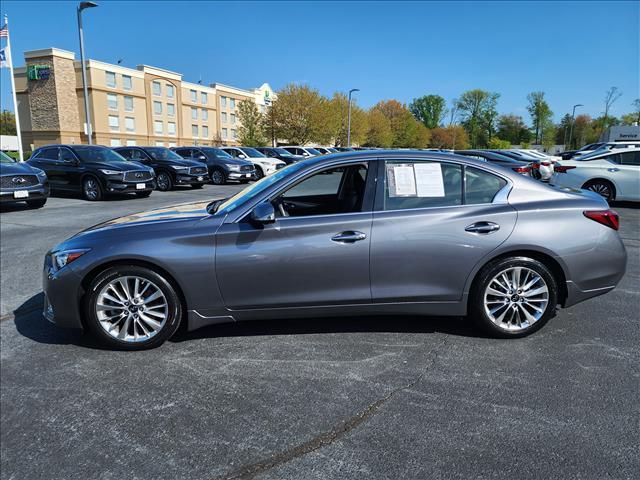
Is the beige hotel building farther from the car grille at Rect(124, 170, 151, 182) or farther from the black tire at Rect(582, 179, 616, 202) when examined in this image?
the black tire at Rect(582, 179, 616, 202)

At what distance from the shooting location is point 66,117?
2379 inches

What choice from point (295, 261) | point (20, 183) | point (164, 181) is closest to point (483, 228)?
point (295, 261)

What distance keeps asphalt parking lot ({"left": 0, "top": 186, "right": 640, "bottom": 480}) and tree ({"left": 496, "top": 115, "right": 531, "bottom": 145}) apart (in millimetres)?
106284

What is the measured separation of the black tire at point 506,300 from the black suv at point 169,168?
48.6ft

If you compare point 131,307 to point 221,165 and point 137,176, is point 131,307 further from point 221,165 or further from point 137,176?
point 221,165

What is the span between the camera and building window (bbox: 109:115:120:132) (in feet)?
201

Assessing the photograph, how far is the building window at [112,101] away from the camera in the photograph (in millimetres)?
60750

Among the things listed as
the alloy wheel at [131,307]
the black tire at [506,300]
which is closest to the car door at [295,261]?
the alloy wheel at [131,307]

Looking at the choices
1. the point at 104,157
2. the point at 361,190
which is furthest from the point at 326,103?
the point at 361,190

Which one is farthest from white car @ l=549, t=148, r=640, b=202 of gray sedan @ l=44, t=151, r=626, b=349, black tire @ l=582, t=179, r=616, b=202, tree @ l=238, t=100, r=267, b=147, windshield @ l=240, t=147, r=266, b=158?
tree @ l=238, t=100, r=267, b=147

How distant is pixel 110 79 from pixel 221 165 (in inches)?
1984

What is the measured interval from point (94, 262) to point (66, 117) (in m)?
67.1

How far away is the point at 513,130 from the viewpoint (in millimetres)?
102625

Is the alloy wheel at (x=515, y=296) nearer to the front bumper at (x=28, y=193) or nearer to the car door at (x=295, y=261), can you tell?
the car door at (x=295, y=261)
